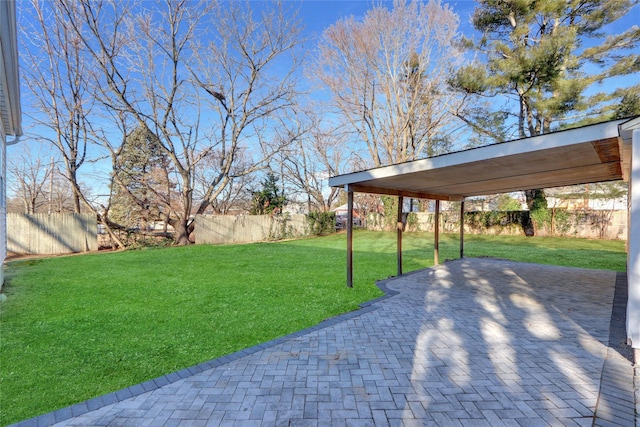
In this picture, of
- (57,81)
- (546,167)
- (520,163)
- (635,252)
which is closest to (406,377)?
(635,252)

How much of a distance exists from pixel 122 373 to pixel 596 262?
11007 mm

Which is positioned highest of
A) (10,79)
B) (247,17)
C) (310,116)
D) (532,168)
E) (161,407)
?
(247,17)

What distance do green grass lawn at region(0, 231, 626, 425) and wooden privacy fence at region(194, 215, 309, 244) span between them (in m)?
6.10

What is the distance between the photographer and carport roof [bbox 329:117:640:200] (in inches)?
125

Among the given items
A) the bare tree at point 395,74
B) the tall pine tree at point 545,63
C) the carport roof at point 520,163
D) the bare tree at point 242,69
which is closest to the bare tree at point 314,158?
the bare tree at point 395,74

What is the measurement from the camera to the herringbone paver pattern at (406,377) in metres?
2.06

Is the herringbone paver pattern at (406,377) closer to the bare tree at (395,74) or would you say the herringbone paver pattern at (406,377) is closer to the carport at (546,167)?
the carport at (546,167)

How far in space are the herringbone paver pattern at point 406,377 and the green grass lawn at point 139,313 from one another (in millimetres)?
358

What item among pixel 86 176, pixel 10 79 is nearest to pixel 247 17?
pixel 86 176

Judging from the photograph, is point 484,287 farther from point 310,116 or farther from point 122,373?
point 310,116

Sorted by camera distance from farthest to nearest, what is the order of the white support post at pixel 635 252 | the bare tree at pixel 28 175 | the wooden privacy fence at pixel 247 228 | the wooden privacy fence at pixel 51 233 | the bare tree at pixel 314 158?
the bare tree at pixel 314 158, the bare tree at pixel 28 175, the wooden privacy fence at pixel 247 228, the wooden privacy fence at pixel 51 233, the white support post at pixel 635 252

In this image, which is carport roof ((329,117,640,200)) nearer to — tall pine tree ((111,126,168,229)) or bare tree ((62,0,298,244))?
→ bare tree ((62,0,298,244))

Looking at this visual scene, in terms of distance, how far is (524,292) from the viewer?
5379 mm

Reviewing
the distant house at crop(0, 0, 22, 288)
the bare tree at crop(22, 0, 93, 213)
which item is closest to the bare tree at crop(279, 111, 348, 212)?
the bare tree at crop(22, 0, 93, 213)
